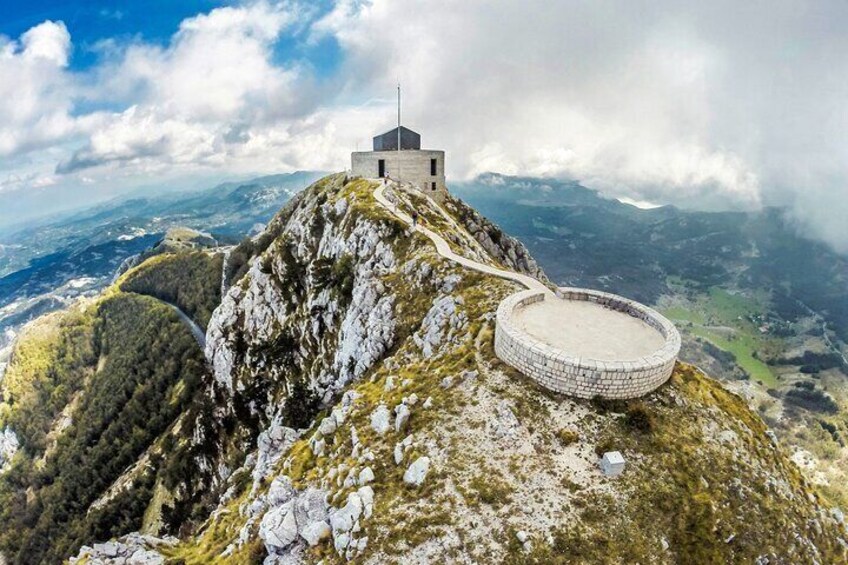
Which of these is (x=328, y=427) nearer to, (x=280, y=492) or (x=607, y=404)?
(x=280, y=492)

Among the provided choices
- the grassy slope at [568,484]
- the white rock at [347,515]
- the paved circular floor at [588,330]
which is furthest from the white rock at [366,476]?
the paved circular floor at [588,330]

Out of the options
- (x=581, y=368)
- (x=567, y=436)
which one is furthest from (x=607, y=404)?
(x=567, y=436)

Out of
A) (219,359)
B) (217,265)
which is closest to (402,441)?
(219,359)

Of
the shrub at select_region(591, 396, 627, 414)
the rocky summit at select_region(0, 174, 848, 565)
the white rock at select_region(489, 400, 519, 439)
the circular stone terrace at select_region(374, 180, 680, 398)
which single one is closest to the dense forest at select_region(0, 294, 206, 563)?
the rocky summit at select_region(0, 174, 848, 565)

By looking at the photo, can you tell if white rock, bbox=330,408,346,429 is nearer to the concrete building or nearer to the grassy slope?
the grassy slope

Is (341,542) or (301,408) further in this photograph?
(301,408)

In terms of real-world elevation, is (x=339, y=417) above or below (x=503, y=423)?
below

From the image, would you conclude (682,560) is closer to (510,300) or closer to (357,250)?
(510,300)
